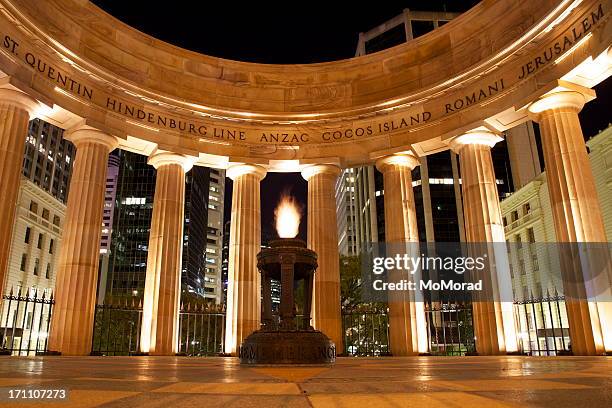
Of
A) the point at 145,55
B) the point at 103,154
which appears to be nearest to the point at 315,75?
the point at 145,55

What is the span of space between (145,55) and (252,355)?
71.5 ft

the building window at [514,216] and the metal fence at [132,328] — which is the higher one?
the building window at [514,216]

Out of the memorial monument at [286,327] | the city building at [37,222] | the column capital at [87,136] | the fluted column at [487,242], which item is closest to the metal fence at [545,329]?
the fluted column at [487,242]

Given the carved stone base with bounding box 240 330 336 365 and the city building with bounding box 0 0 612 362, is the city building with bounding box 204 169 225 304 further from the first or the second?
the carved stone base with bounding box 240 330 336 365

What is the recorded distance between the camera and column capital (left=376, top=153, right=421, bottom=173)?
27859 millimetres

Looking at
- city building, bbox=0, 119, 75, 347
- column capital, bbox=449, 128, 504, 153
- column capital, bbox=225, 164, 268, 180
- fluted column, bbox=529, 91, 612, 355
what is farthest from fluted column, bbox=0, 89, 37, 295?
city building, bbox=0, 119, 75, 347

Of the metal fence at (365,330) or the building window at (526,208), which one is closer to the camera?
the metal fence at (365,330)

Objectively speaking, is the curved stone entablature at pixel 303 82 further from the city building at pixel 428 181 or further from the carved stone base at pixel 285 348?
the city building at pixel 428 181

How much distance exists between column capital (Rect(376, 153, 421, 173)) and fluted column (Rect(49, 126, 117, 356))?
622 inches

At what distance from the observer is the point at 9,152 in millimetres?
21078

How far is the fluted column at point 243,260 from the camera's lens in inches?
1051

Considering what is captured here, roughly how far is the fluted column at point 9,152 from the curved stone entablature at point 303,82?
863mm

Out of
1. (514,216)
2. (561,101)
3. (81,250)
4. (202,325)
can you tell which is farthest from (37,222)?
(514,216)

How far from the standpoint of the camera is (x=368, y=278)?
47.8m
